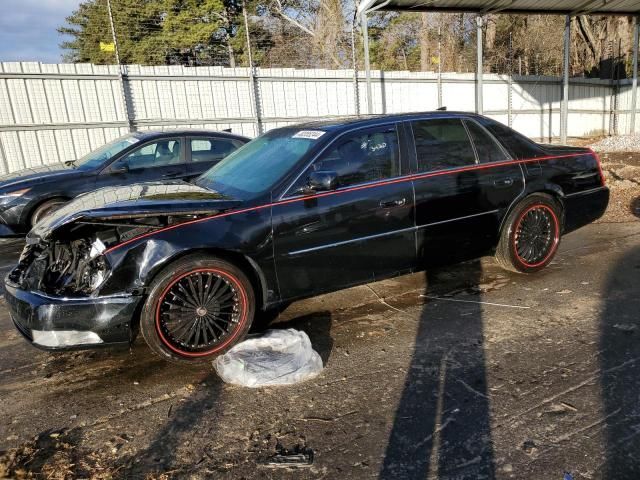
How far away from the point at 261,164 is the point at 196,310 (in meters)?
1.38

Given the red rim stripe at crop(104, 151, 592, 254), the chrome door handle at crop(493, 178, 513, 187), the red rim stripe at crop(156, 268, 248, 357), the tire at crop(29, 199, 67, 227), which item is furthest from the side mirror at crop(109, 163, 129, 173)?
the chrome door handle at crop(493, 178, 513, 187)

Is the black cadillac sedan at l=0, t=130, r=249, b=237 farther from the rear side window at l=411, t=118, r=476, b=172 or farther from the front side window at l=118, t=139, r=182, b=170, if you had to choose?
the rear side window at l=411, t=118, r=476, b=172

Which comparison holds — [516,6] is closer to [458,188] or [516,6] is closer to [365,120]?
[458,188]

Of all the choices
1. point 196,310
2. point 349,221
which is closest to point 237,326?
point 196,310

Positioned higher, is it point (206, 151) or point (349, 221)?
point (206, 151)

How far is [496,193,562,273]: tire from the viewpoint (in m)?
4.74

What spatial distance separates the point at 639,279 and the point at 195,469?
169 inches

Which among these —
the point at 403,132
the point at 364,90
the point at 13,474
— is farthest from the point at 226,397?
the point at 364,90

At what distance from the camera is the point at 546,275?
16.2 ft

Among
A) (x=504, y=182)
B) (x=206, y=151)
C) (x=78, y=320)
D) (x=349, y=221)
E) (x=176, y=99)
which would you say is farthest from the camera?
(x=176, y=99)

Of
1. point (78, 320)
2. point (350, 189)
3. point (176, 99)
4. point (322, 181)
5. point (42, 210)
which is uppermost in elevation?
point (176, 99)

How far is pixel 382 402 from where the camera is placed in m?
2.88

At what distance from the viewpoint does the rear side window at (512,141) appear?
4.73 m

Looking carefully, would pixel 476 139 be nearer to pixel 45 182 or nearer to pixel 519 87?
pixel 45 182
